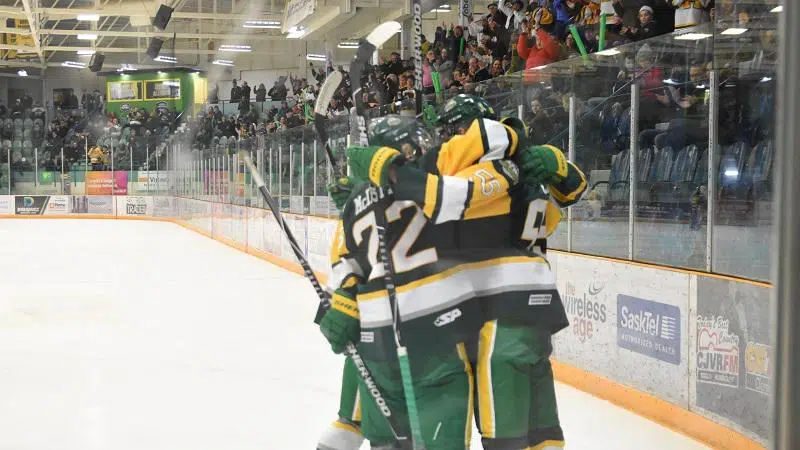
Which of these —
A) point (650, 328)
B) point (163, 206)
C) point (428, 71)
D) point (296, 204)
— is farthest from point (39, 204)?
point (650, 328)

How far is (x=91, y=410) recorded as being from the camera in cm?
422

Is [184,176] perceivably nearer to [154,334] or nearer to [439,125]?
[154,334]

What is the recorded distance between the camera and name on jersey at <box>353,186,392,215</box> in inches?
88.1

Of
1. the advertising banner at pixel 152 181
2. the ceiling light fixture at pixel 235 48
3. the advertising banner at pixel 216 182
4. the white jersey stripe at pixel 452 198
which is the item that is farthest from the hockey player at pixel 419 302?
the advertising banner at pixel 152 181

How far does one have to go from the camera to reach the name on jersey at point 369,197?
2238mm

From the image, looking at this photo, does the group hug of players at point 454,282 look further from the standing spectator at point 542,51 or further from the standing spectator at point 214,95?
the standing spectator at point 214,95

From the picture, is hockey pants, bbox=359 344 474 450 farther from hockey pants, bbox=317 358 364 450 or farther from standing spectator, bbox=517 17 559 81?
standing spectator, bbox=517 17 559 81

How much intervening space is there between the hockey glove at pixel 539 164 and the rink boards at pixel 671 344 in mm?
864

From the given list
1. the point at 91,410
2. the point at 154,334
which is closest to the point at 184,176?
the point at 154,334

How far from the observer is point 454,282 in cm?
228

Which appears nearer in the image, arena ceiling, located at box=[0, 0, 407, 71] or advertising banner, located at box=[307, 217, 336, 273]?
advertising banner, located at box=[307, 217, 336, 273]

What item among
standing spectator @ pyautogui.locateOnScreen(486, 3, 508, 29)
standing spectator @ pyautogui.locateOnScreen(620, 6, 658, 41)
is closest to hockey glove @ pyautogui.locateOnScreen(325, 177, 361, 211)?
standing spectator @ pyautogui.locateOnScreen(620, 6, 658, 41)

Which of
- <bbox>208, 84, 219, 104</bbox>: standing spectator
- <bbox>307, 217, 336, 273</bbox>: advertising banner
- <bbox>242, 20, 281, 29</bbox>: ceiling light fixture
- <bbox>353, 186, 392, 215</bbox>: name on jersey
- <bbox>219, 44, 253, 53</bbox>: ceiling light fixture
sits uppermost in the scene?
<bbox>219, 44, 253, 53</bbox>: ceiling light fixture

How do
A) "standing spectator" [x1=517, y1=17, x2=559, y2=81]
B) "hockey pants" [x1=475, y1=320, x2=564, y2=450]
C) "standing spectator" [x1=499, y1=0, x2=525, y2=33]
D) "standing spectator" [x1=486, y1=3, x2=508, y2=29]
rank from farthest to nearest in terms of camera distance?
1. "standing spectator" [x1=486, y1=3, x2=508, y2=29]
2. "standing spectator" [x1=499, y1=0, x2=525, y2=33]
3. "standing spectator" [x1=517, y1=17, x2=559, y2=81]
4. "hockey pants" [x1=475, y1=320, x2=564, y2=450]
